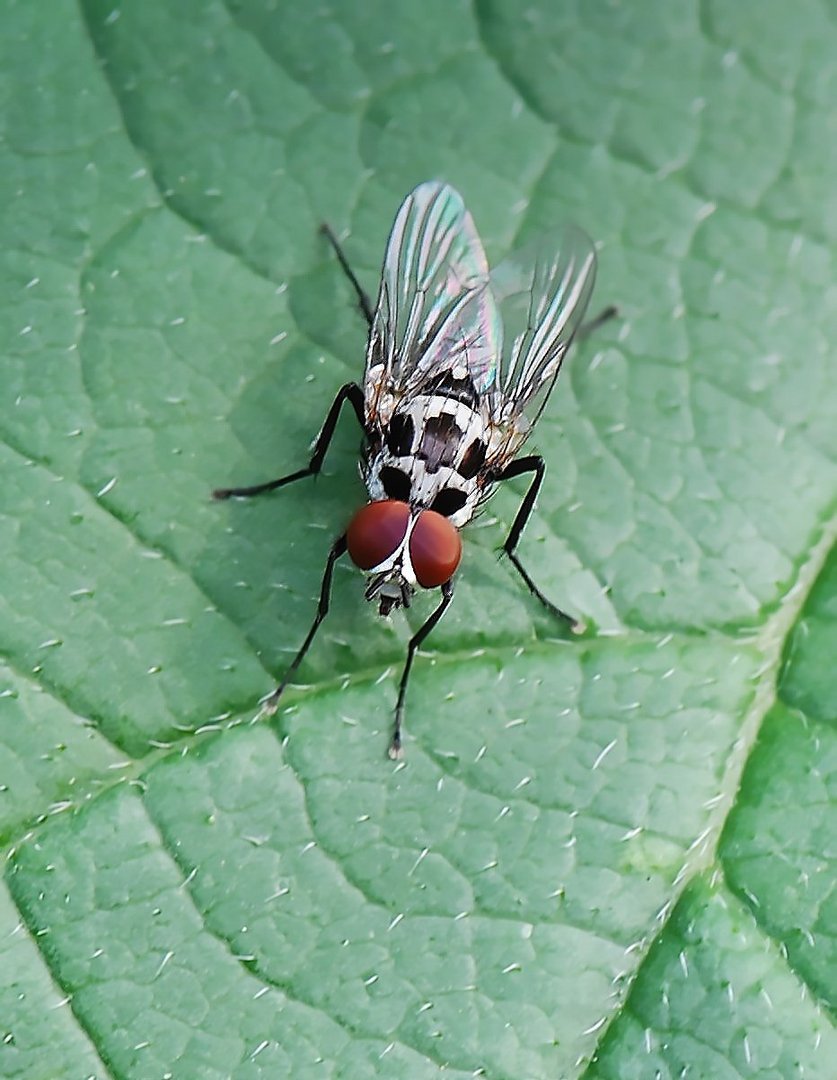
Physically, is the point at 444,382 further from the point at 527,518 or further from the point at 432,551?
the point at 432,551

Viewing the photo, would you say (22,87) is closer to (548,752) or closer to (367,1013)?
(548,752)

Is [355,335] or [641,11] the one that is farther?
[641,11]

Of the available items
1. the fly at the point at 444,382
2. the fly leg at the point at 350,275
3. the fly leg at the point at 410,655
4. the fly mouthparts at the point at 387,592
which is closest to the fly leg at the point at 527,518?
the fly at the point at 444,382

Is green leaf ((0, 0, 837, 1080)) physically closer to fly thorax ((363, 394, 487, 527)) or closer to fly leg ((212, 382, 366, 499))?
fly leg ((212, 382, 366, 499))

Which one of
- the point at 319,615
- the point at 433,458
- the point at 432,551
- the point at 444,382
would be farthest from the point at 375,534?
the point at 444,382

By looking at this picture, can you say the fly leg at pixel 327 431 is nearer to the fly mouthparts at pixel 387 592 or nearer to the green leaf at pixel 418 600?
the green leaf at pixel 418 600

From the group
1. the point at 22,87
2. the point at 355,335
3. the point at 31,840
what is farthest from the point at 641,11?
the point at 31,840

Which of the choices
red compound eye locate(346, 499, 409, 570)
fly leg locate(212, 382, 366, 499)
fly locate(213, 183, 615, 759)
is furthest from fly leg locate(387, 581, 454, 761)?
fly leg locate(212, 382, 366, 499)
